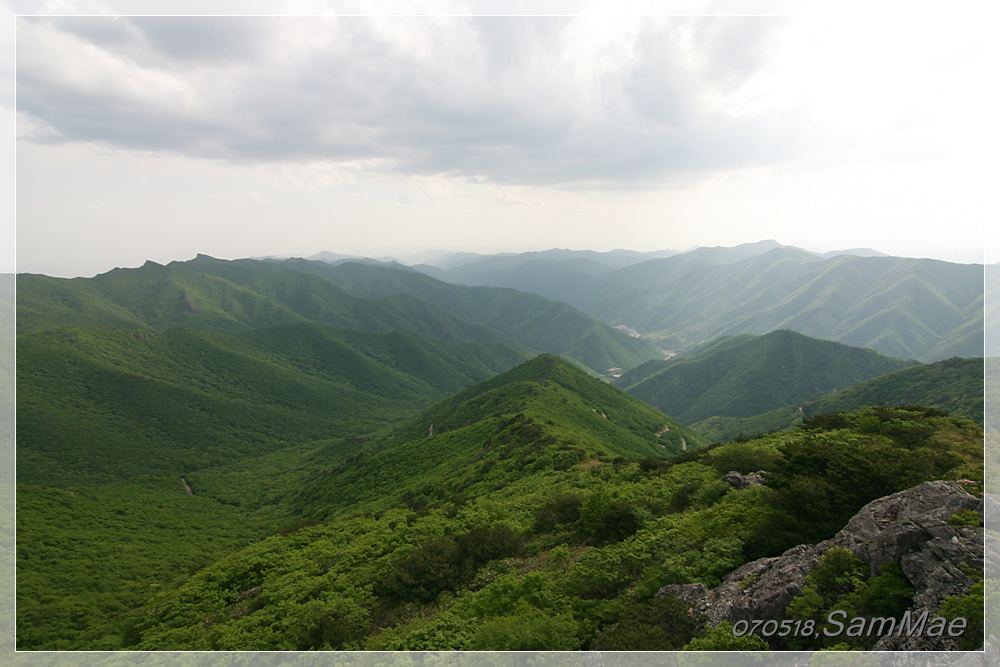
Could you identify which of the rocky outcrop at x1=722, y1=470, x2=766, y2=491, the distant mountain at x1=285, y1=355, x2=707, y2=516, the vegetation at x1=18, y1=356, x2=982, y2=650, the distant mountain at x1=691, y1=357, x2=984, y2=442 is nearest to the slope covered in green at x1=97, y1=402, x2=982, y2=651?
the vegetation at x1=18, y1=356, x2=982, y2=650

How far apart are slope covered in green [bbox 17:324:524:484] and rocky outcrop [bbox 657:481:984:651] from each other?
13148cm

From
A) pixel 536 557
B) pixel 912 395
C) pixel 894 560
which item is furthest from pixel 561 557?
pixel 912 395

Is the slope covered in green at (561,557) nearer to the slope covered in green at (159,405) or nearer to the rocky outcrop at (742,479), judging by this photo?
the rocky outcrop at (742,479)

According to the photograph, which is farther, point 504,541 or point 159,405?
point 159,405

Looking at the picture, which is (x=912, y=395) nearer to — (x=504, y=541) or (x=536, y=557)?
(x=536, y=557)

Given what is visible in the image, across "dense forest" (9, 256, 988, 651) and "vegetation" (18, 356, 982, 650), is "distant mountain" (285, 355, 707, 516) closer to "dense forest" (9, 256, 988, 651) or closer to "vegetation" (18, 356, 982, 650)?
"dense forest" (9, 256, 988, 651)

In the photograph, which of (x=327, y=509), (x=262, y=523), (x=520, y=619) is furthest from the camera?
(x=262, y=523)

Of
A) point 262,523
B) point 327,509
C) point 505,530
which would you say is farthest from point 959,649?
point 262,523

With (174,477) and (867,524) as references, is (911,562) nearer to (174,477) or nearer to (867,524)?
(867,524)

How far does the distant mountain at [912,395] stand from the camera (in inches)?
3366

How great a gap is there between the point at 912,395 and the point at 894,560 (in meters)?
135

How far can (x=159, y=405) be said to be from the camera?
126750mm

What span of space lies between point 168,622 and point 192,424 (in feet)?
423

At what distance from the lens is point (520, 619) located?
1459 centimetres
